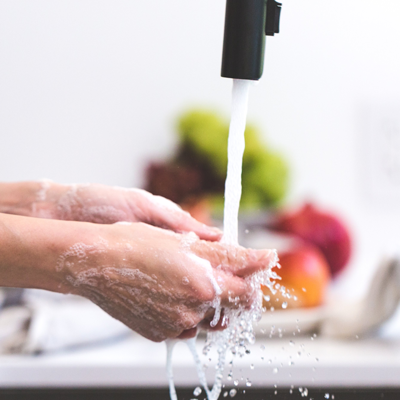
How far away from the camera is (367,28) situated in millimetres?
975

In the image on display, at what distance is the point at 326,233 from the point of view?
30.0 inches

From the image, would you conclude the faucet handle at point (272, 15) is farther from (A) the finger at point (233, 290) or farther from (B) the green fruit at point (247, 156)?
(B) the green fruit at point (247, 156)

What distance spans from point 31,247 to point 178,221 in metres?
0.15

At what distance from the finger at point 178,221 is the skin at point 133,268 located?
0.06 metres

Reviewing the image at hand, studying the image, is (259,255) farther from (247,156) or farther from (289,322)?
(247,156)

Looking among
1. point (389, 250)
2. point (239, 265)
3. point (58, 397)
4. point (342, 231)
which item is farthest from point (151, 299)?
point (342, 231)

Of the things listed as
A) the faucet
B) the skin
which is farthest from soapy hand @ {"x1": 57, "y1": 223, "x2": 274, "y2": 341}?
the faucet

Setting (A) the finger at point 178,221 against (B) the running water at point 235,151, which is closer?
(B) the running water at point 235,151

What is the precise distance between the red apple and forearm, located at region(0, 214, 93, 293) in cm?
48

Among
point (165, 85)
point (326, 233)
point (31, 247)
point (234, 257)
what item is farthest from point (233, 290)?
point (165, 85)

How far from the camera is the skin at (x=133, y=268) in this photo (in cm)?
34

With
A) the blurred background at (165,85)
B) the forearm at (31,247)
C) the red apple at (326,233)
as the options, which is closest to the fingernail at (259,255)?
the forearm at (31,247)

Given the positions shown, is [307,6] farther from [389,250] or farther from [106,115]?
[389,250]

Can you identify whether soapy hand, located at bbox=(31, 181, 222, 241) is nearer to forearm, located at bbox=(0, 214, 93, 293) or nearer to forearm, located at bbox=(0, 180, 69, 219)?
forearm, located at bbox=(0, 180, 69, 219)
